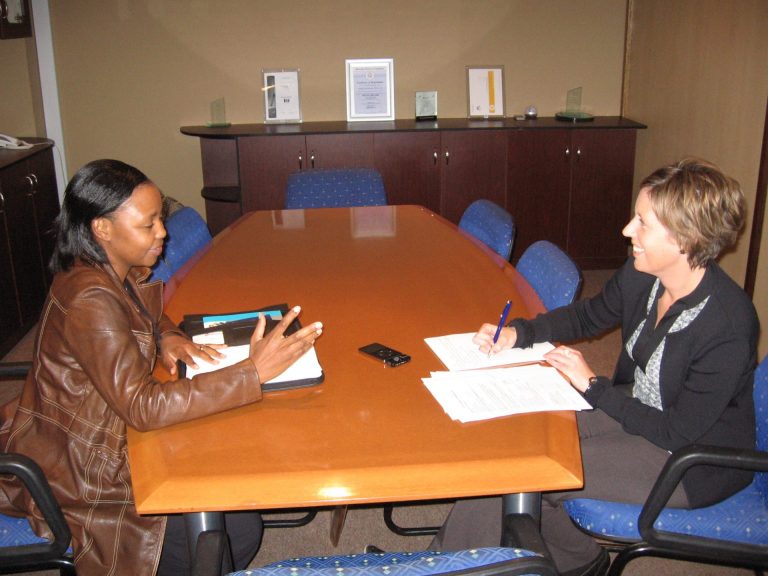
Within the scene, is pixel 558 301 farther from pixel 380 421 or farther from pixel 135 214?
pixel 135 214

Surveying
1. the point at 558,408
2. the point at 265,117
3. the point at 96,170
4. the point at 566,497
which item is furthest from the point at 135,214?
the point at 265,117

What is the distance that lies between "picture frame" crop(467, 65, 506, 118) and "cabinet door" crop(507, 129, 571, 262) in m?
0.50

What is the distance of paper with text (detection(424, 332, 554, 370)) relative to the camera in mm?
1769

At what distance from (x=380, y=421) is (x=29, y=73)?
14.6ft

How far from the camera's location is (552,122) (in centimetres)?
517

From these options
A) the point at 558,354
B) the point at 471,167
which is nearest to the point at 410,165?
the point at 471,167

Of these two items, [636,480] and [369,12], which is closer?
[636,480]

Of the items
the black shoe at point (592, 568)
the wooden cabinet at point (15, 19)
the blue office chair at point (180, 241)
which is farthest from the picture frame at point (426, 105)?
the black shoe at point (592, 568)

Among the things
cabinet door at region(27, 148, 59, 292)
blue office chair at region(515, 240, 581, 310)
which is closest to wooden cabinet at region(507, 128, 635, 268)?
blue office chair at region(515, 240, 581, 310)

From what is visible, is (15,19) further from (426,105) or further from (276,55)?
(426,105)

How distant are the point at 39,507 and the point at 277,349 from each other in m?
0.57

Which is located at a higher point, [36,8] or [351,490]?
[36,8]

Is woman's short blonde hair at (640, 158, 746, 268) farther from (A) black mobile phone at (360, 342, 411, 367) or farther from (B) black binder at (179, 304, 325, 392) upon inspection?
(B) black binder at (179, 304, 325, 392)

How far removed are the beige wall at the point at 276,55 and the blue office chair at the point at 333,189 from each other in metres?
1.77
